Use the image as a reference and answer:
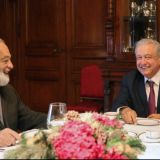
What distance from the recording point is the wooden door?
18.0 feet

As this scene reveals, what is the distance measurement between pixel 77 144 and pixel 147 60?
2.03 metres

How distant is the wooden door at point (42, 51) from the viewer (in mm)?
5477

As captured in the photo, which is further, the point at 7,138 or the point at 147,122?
the point at 147,122

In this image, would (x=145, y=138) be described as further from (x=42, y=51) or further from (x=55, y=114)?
(x=42, y=51)

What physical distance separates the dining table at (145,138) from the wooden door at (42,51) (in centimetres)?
323

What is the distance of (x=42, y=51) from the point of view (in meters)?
5.61

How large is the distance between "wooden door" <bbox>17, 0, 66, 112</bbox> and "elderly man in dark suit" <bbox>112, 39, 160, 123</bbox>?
250cm

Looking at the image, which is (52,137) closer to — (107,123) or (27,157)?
(27,157)

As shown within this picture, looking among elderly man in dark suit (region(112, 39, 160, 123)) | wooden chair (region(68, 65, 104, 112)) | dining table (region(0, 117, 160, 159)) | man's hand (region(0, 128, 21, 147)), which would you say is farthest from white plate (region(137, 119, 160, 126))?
wooden chair (region(68, 65, 104, 112))

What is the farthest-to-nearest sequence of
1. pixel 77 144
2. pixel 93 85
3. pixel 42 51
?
pixel 42 51
pixel 93 85
pixel 77 144

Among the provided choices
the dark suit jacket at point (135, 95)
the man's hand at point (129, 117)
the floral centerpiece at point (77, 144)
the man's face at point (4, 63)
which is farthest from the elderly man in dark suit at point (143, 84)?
the floral centerpiece at point (77, 144)

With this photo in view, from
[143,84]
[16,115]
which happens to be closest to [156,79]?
[143,84]

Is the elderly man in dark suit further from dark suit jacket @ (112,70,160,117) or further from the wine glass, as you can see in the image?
the wine glass

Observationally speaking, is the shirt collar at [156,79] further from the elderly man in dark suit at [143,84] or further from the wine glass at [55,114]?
the wine glass at [55,114]
